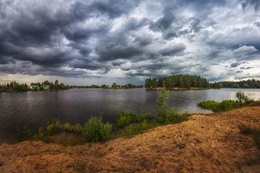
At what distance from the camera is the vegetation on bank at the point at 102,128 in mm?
12633

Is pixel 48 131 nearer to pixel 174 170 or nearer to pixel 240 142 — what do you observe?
pixel 174 170

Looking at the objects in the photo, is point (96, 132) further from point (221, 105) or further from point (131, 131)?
point (221, 105)

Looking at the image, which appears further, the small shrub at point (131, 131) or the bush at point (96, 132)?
the small shrub at point (131, 131)

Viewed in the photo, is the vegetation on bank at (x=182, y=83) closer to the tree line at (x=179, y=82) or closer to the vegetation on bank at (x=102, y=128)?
the tree line at (x=179, y=82)

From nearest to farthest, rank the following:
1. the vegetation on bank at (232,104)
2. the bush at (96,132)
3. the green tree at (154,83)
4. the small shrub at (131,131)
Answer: the bush at (96,132) → the small shrub at (131,131) → the vegetation on bank at (232,104) → the green tree at (154,83)

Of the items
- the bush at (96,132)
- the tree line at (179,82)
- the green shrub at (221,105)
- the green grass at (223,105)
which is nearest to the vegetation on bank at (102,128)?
the bush at (96,132)

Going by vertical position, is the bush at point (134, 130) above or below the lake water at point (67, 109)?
above

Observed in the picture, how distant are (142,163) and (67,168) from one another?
168 inches

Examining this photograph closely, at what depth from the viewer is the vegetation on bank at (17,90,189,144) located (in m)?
12.6

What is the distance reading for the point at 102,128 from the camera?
41.6 ft

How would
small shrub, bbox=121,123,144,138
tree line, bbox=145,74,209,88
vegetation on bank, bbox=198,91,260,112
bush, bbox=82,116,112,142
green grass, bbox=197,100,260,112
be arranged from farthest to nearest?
tree line, bbox=145,74,209,88 → green grass, bbox=197,100,260,112 → vegetation on bank, bbox=198,91,260,112 → small shrub, bbox=121,123,144,138 → bush, bbox=82,116,112,142

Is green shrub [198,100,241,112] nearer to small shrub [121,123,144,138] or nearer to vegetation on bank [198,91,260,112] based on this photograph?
vegetation on bank [198,91,260,112]

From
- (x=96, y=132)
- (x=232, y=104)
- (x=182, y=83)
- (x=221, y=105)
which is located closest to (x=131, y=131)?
(x=96, y=132)

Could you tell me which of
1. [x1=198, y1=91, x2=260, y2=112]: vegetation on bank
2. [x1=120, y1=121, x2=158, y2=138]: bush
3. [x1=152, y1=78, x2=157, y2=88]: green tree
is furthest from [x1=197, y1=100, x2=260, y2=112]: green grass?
[x1=152, y1=78, x2=157, y2=88]: green tree
